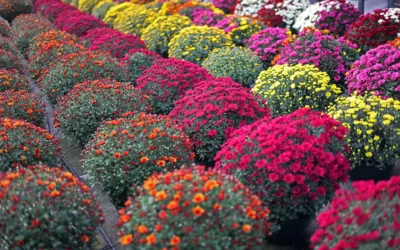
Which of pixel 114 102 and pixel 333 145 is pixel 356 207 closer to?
pixel 333 145

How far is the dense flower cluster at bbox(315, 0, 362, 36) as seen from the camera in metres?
10.3

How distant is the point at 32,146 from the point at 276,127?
2.49 meters

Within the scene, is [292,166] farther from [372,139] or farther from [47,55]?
[47,55]

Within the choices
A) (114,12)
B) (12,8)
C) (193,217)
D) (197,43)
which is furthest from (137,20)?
(193,217)

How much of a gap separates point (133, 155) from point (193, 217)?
1601 millimetres

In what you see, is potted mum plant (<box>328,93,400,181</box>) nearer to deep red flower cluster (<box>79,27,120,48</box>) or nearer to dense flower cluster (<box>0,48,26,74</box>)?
dense flower cluster (<box>0,48,26,74</box>)

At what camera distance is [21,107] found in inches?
255

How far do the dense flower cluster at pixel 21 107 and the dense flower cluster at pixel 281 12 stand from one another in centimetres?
707

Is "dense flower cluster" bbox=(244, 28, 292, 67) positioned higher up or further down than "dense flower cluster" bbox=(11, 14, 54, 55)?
higher up

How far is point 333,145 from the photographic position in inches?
165

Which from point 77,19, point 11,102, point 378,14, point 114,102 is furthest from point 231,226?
point 77,19

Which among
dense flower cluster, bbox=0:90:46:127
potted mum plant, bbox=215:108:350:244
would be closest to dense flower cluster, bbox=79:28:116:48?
dense flower cluster, bbox=0:90:46:127

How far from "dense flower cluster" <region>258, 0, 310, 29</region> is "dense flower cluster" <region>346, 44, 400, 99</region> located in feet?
18.4

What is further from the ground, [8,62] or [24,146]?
[24,146]
